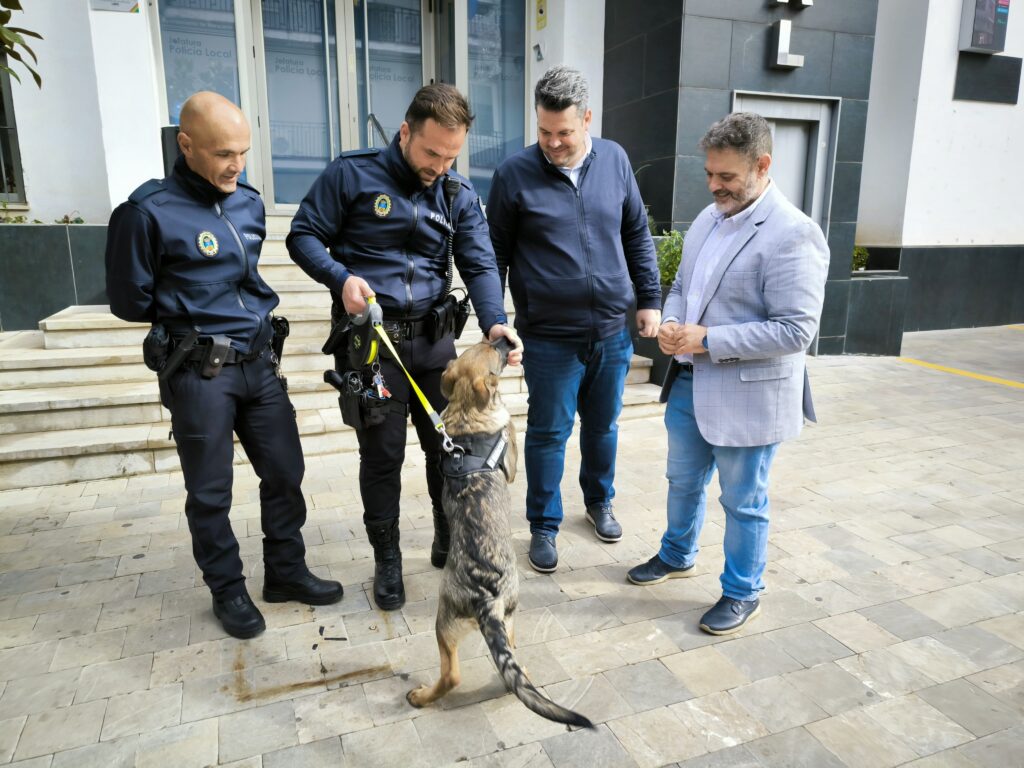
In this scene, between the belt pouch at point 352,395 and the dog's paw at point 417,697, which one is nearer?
the dog's paw at point 417,697

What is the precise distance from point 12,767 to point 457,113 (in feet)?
8.84

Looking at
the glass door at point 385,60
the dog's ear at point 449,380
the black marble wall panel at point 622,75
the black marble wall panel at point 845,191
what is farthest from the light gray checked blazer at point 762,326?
the glass door at point 385,60

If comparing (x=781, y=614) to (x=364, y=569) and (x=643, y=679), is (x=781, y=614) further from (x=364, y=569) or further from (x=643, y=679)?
(x=364, y=569)

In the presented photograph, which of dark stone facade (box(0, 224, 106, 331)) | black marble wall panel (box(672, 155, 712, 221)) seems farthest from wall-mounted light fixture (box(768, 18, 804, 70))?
dark stone facade (box(0, 224, 106, 331))

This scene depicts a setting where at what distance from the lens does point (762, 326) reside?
256cm

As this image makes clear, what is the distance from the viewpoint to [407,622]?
297 cm

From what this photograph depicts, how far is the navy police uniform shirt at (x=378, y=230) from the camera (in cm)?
283

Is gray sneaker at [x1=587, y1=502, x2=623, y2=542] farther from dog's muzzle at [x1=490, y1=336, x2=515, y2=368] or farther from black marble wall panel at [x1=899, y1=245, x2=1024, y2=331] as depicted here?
black marble wall panel at [x1=899, y1=245, x2=1024, y2=331]

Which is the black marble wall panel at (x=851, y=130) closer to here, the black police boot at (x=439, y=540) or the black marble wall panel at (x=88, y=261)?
the black police boot at (x=439, y=540)

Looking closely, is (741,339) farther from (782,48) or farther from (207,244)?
(782,48)

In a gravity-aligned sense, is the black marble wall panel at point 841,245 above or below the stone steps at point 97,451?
above

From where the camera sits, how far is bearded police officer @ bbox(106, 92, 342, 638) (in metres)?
2.56

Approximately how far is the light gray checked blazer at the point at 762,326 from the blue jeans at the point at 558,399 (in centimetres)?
74

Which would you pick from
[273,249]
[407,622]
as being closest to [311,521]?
[407,622]
